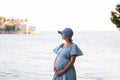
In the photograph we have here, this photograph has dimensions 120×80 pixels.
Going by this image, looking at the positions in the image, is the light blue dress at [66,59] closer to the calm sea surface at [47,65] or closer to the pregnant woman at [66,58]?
the pregnant woman at [66,58]

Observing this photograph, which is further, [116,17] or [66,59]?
[116,17]

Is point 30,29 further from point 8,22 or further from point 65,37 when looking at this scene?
point 65,37

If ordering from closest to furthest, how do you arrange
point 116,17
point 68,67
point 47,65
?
point 68,67
point 116,17
point 47,65

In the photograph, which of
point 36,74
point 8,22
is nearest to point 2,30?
point 8,22

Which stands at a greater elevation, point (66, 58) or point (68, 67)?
point (66, 58)

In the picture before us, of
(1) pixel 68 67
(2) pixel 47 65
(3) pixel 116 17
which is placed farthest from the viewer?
(2) pixel 47 65

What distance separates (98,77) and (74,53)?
19103mm

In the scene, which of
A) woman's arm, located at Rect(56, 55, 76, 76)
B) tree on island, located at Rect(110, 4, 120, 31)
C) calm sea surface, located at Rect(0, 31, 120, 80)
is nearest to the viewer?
woman's arm, located at Rect(56, 55, 76, 76)

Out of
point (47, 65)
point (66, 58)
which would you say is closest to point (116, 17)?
point (66, 58)

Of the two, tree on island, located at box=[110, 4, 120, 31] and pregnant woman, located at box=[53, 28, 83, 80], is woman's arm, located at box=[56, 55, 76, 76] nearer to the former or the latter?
pregnant woman, located at box=[53, 28, 83, 80]

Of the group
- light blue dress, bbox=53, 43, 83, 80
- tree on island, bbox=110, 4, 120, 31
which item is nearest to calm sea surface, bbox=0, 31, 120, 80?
tree on island, bbox=110, 4, 120, 31

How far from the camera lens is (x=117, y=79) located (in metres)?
24.7

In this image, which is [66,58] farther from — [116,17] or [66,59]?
[116,17]

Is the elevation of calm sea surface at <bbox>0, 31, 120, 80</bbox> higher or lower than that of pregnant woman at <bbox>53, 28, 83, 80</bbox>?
lower
